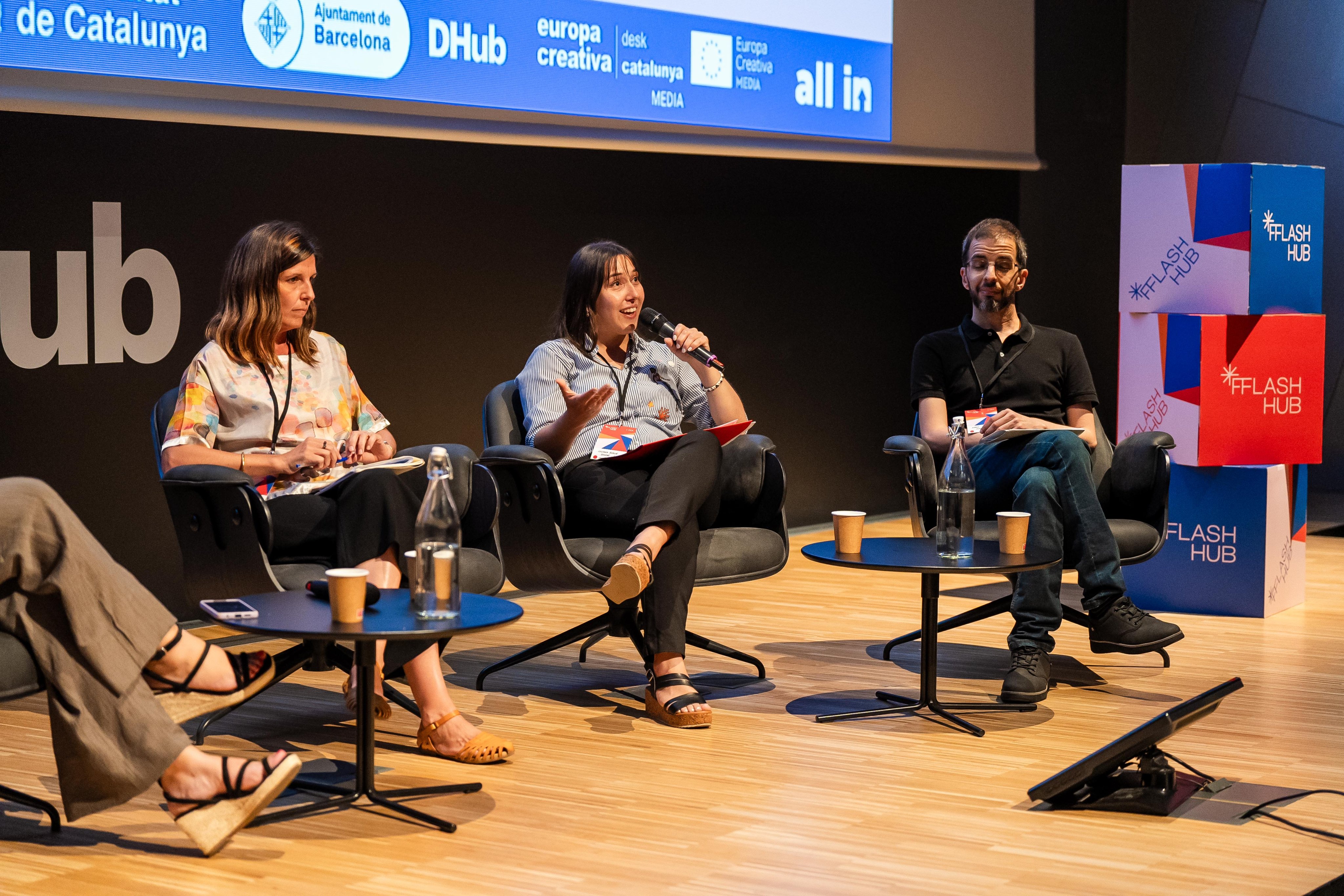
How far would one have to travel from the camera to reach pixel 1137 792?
3.03m

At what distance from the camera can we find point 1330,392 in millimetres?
7809

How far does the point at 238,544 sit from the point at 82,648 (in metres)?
0.78

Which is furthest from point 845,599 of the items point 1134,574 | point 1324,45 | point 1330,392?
point 1324,45

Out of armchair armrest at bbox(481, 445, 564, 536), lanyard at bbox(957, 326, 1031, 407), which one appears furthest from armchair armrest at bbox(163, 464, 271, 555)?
lanyard at bbox(957, 326, 1031, 407)

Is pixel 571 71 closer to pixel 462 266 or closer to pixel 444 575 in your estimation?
pixel 462 266

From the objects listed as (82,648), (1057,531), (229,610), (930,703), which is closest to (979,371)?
(1057,531)

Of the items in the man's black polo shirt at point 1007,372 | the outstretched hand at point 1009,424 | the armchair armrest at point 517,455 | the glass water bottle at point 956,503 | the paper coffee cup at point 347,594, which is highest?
the man's black polo shirt at point 1007,372

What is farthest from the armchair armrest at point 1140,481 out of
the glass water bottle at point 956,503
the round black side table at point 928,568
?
the glass water bottle at point 956,503

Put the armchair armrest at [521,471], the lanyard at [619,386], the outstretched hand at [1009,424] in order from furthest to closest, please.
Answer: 1. the outstretched hand at [1009,424]
2. the lanyard at [619,386]
3. the armchair armrest at [521,471]

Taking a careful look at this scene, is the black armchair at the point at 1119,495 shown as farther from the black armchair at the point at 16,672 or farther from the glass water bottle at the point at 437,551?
the black armchair at the point at 16,672

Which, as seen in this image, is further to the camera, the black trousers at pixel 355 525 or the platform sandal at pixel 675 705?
the platform sandal at pixel 675 705

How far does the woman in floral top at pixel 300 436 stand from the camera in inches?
132

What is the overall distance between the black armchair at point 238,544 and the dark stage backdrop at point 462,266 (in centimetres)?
102

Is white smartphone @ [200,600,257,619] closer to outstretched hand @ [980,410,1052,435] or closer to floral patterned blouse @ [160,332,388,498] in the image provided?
floral patterned blouse @ [160,332,388,498]
